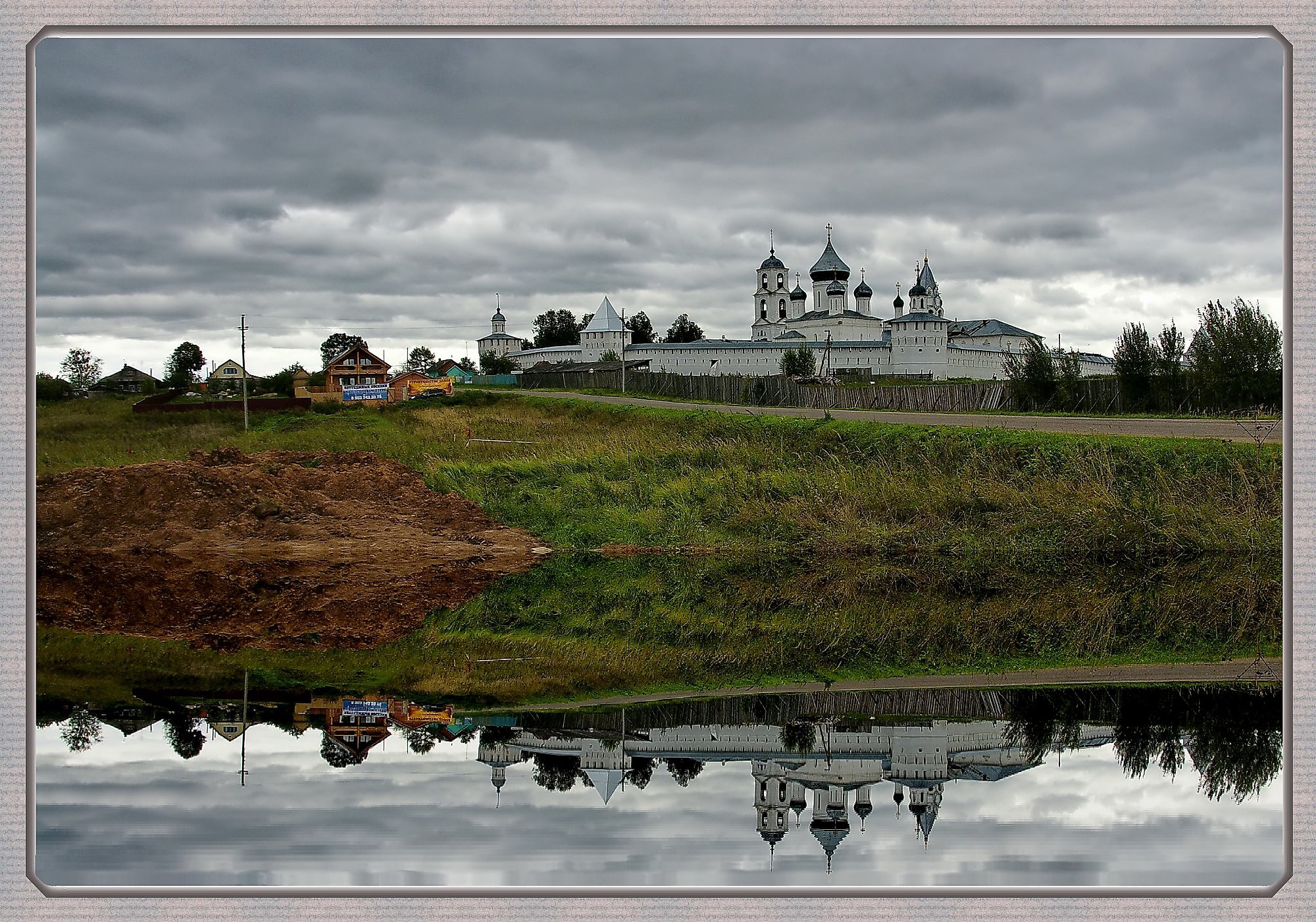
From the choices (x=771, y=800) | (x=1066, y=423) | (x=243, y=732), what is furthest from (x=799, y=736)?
(x=1066, y=423)

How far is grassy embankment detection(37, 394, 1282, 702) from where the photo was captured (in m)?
8.42

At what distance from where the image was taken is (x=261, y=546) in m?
16.1

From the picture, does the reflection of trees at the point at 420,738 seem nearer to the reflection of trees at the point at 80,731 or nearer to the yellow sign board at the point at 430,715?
the yellow sign board at the point at 430,715

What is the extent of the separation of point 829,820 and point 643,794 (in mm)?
983

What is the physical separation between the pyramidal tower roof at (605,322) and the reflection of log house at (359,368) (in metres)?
35.9

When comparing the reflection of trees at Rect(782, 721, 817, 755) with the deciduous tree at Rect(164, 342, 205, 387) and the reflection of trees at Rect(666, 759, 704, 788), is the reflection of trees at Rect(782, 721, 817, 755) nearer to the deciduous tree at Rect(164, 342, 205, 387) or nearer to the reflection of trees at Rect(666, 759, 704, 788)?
the reflection of trees at Rect(666, 759, 704, 788)

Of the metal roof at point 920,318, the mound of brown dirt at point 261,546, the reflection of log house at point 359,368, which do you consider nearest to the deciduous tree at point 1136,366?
the mound of brown dirt at point 261,546

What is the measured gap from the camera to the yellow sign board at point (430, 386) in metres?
38.7

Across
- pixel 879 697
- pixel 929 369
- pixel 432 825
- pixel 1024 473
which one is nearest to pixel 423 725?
pixel 432 825

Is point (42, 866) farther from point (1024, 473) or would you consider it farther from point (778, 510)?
point (1024, 473)

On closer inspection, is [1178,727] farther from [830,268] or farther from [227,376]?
[830,268]

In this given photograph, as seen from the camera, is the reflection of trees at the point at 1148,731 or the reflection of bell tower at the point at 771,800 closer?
the reflection of bell tower at the point at 771,800

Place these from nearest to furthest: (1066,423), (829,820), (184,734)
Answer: (829,820) < (184,734) < (1066,423)

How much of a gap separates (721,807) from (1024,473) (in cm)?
1378
